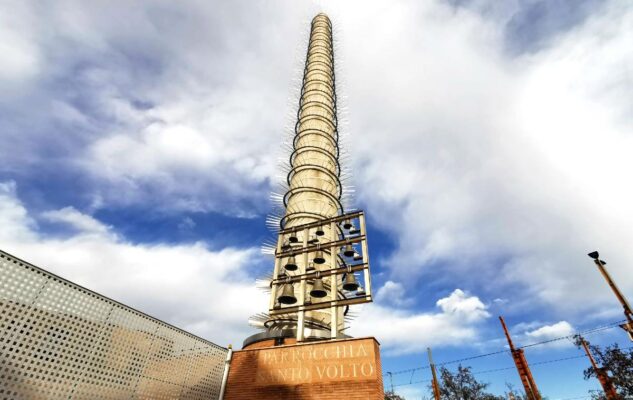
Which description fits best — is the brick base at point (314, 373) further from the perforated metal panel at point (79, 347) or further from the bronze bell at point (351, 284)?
the perforated metal panel at point (79, 347)

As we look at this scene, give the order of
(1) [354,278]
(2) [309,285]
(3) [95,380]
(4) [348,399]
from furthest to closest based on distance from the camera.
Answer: (2) [309,285] < (1) [354,278] < (4) [348,399] < (3) [95,380]

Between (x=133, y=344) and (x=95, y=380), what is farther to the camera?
(x=133, y=344)

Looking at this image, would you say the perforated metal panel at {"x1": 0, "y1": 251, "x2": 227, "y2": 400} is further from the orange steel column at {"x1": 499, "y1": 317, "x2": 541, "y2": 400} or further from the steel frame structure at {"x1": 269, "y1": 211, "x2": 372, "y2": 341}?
the orange steel column at {"x1": 499, "y1": 317, "x2": 541, "y2": 400}

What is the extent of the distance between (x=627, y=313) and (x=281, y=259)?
14720 mm

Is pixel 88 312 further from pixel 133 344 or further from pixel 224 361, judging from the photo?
pixel 224 361

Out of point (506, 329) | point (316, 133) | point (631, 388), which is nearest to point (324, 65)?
point (316, 133)

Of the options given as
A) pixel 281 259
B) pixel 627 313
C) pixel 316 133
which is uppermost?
pixel 316 133

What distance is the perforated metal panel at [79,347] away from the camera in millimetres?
7625

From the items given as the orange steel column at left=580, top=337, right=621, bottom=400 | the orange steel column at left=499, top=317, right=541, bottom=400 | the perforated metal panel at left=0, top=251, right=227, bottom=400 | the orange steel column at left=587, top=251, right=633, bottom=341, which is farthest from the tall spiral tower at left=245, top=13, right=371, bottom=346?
the orange steel column at left=580, top=337, right=621, bottom=400

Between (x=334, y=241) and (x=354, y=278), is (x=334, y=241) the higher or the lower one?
the higher one

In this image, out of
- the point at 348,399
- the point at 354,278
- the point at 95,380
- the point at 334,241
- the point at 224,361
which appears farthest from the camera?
the point at 334,241

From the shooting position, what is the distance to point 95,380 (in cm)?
894

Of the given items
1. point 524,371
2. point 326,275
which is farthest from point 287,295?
point 524,371

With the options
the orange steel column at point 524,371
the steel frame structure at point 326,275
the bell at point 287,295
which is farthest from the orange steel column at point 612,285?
the orange steel column at point 524,371
